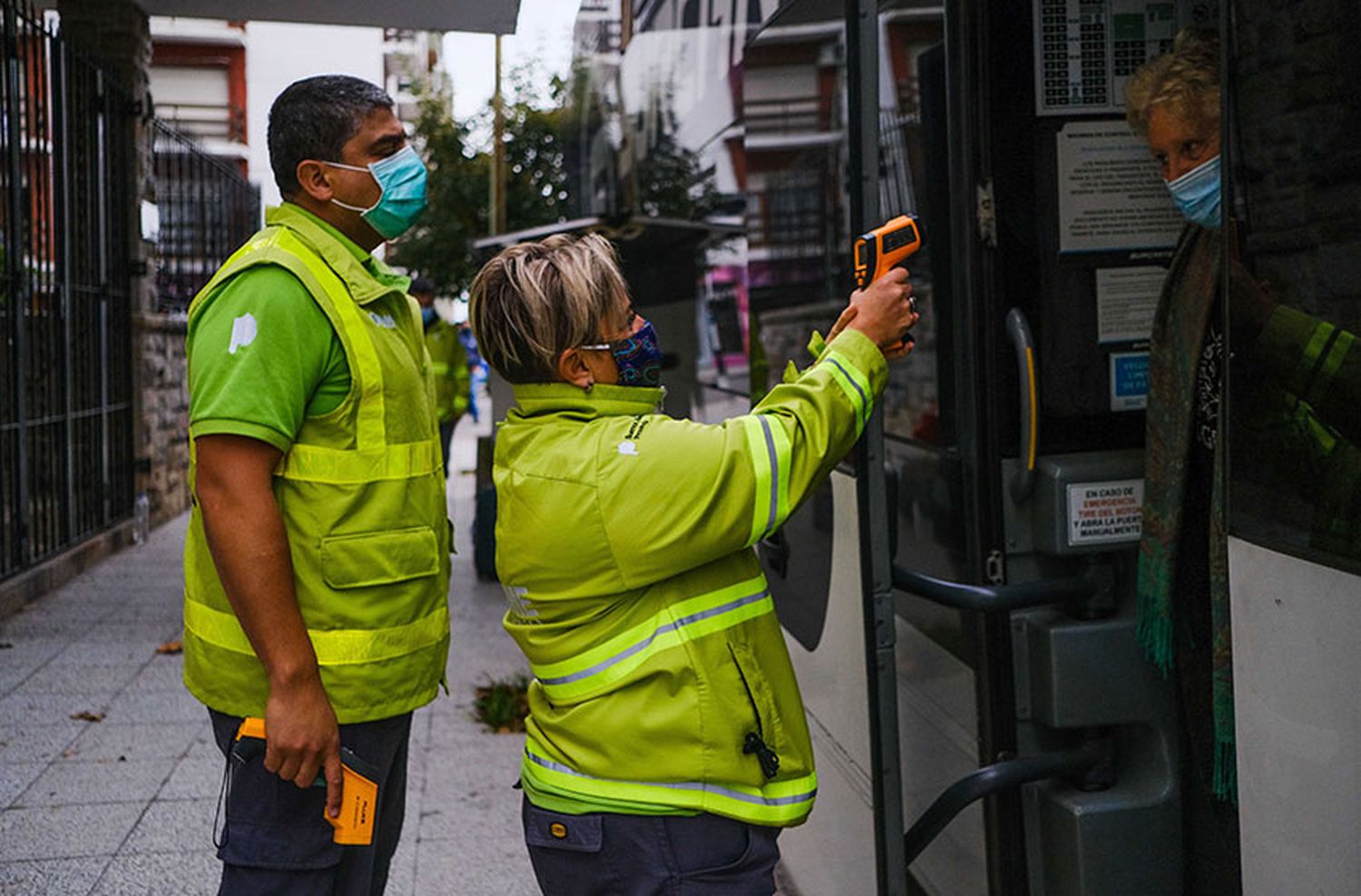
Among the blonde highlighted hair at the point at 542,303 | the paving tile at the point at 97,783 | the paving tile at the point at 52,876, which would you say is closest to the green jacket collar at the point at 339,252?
the blonde highlighted hair at the point at 542,303

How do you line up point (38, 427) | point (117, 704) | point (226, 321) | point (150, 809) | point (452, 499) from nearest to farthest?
point (226, 321), point (150, 809), point (117, 704), point (38, 427), point (452, 499)

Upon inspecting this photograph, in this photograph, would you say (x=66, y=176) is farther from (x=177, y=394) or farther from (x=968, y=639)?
(x=968, y=639)

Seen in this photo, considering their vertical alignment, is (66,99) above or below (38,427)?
above

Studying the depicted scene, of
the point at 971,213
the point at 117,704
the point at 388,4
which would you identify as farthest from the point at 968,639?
the point at 388,4

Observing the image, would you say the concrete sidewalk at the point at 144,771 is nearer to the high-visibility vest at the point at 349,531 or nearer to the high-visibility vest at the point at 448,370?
the high-visibility vest at the point at 349,531

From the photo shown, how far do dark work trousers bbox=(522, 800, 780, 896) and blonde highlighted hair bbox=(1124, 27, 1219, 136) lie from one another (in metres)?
1.34

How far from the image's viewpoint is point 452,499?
1403 centimetres

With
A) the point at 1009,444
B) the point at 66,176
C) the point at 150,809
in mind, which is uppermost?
the point at 66,176

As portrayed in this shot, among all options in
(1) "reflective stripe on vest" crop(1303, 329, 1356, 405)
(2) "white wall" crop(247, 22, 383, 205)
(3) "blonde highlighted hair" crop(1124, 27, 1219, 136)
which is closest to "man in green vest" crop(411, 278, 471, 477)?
(3) "blonde highlighted hair" crop(1124, 27, 1219, 136)

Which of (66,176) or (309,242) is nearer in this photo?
(309,242)

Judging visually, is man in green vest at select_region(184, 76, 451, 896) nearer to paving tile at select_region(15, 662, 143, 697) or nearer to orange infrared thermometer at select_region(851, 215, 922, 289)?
orange infrared thermometer at select_region(851, 215, 922, 289)

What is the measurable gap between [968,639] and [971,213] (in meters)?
0.81

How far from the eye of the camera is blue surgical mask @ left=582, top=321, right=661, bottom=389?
2.25 metres

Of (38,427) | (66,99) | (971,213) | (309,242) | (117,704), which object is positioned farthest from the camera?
(66,99)
